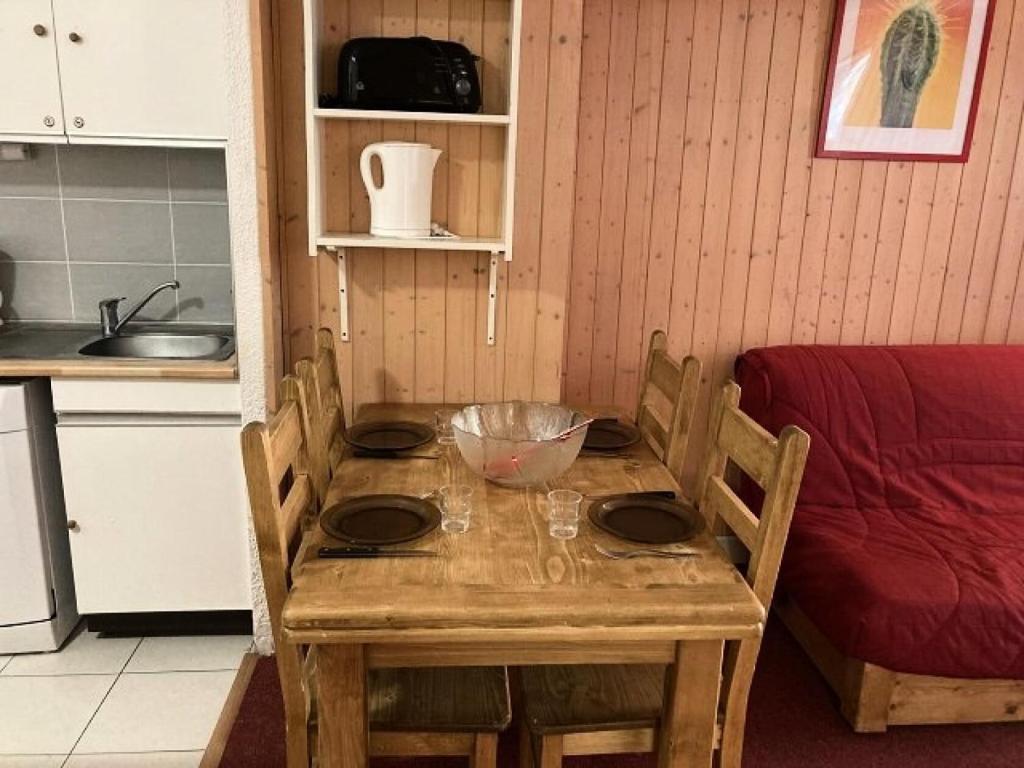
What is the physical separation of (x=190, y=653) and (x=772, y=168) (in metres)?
2.44

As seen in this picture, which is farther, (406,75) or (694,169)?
(694,169)

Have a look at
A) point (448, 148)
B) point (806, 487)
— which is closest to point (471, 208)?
point (448, 148)

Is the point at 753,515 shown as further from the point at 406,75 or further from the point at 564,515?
the point at 406,75

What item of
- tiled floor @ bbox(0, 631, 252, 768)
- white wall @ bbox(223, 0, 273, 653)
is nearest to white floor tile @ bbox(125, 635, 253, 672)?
tiled floor @ bbox(0, 631, 252, 768)

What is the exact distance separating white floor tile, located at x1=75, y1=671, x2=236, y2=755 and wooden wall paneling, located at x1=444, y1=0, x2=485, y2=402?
109cm

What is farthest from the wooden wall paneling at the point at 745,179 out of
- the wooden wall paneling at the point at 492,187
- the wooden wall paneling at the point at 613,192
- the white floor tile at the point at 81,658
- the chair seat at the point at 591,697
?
the white floor tile at the point at 81,658

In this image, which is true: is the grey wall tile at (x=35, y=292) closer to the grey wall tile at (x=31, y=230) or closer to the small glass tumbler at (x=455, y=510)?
the grey wall tile at (x=31, y=230)

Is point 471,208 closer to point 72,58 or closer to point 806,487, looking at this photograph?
point 72,58

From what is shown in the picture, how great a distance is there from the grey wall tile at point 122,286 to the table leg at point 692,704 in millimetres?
2102

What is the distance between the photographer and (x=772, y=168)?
9.00 ft

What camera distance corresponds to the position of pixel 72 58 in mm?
2229

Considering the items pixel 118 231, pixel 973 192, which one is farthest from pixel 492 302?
pixel 973 192

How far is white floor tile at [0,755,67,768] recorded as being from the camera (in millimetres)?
2018

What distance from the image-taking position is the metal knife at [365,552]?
1.44 m
